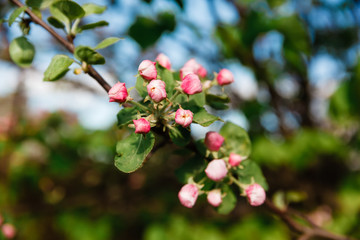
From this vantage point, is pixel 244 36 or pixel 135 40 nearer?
pixel 135 40

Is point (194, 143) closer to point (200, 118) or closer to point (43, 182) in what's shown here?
point (200, 118)

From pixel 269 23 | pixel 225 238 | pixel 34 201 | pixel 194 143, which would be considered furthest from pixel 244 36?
pixel 34 201

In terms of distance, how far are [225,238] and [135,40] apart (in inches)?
41.6

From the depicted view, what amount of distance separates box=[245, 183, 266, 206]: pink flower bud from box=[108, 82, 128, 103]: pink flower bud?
0.80 feet

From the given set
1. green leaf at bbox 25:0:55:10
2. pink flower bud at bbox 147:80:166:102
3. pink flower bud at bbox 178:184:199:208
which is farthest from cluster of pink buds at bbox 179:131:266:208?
green leaf at bbox 25:0:55:10

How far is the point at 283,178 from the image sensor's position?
6.22 ft

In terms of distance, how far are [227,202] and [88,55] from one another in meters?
0.33

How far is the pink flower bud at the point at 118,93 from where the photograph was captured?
374mm

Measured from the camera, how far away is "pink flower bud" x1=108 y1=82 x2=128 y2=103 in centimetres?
37

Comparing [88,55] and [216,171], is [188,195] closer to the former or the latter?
[216,171]

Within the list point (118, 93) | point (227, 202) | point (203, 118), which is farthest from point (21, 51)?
point (227, 202)

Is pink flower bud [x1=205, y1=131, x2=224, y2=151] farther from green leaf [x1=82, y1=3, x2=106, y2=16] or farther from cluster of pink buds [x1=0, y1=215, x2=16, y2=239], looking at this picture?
cluster of pink buds [x1=0, y1=215, x2=16, y2=239]

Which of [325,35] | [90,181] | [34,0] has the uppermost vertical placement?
[34,0]

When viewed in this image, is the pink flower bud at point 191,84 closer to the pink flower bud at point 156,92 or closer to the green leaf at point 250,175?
the pink flower bud at point 156,92
